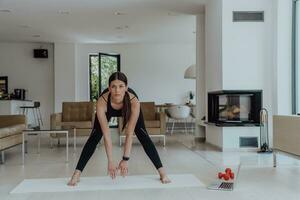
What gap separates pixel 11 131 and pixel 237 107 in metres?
3.71

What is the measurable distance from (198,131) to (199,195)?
559 cm

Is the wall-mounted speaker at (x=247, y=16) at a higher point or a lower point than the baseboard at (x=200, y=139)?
higher

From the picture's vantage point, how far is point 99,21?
970 cm

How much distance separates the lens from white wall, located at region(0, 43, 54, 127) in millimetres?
12875

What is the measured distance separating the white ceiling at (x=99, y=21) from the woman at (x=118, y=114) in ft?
14.0

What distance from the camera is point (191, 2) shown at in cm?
794

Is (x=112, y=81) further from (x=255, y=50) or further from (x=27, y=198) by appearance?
(x=255, y=50)

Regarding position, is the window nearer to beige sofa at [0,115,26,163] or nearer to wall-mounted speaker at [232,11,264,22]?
beige sofa at [0,115,26,163]

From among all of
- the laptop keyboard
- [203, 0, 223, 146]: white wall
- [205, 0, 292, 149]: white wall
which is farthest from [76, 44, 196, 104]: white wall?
the laptop keyboard

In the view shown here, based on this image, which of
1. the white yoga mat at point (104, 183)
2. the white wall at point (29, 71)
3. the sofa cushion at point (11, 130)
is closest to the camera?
the white yoga mat at point (104, 183)

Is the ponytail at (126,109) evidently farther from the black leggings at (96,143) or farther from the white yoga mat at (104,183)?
the white yoga mat at (104,183)

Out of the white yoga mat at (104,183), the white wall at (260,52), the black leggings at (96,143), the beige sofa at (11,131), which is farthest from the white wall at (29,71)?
the black leggings at (96,143)

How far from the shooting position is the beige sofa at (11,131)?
5672 millimetres

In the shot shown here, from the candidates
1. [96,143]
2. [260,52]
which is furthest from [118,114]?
[260,52]
